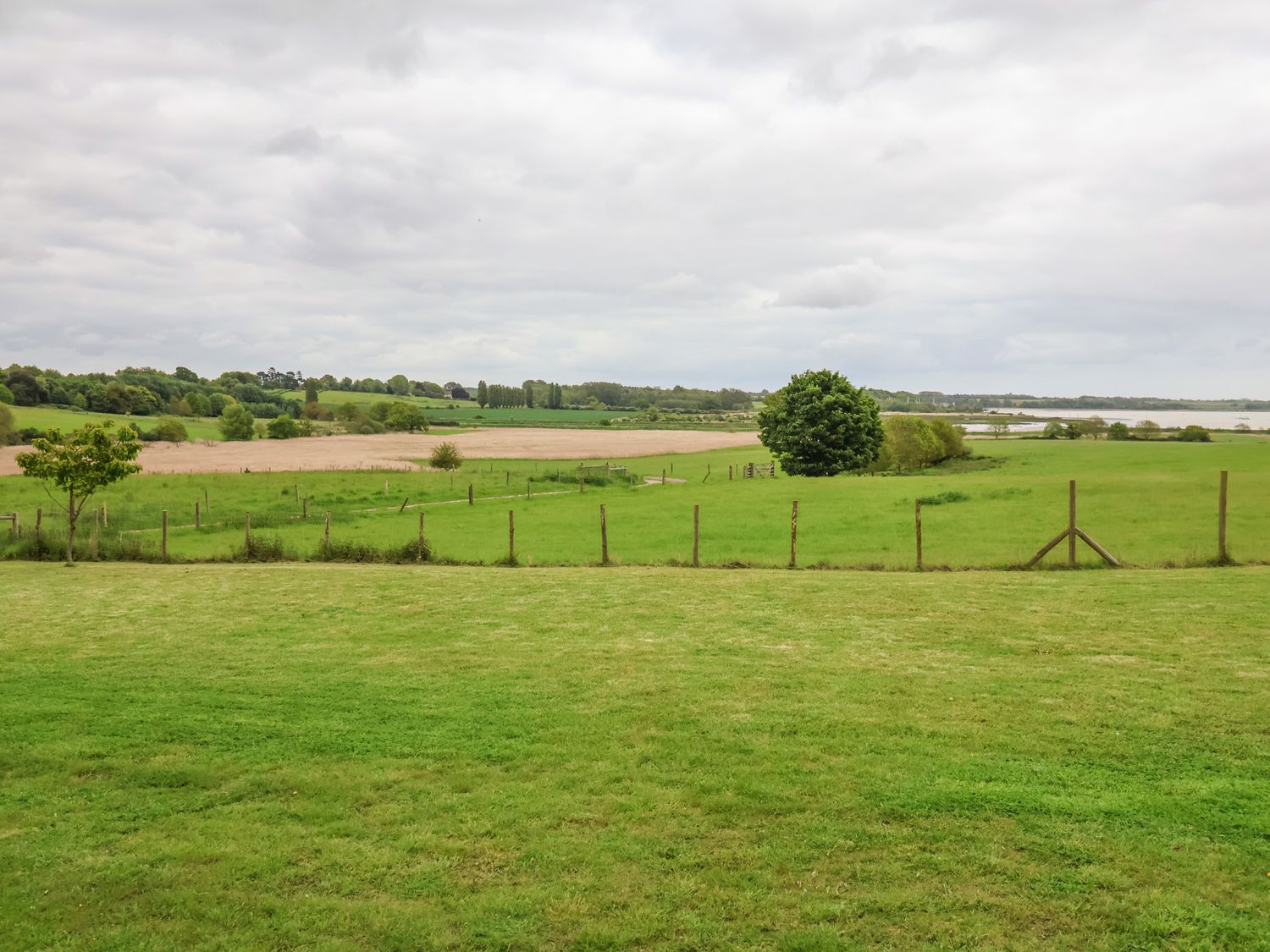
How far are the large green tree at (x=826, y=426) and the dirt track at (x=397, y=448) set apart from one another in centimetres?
2870

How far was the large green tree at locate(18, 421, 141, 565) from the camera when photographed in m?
25.8

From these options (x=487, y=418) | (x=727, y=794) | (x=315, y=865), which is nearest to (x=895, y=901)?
(x=727, y=794)

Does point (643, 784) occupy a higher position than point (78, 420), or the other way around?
point (78, 420)

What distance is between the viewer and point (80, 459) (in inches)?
1022

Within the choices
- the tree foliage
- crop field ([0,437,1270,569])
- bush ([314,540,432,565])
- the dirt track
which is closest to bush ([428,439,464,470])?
the dirt track

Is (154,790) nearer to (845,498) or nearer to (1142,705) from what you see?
(1142,705)

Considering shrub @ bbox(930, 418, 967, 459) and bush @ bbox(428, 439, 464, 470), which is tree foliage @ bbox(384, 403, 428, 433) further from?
shrub @ bbox(930, 418, 967, 459)

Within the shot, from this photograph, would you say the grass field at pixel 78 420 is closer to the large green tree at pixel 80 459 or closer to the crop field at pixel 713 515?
the crop field at pixel 713 515

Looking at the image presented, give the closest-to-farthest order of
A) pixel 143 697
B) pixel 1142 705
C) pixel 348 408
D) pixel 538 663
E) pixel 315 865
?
pixel 315 865 < pixel 1142 705 < pixel 143 697 < pixel 538 663 < pixel 348 408

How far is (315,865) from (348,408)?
149616 millimetres

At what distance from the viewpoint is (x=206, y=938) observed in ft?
18.9

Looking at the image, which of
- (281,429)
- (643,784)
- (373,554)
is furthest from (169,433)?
(643,784)

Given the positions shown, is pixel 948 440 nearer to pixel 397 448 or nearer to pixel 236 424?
pixel 397 448

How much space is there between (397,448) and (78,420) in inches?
1800
